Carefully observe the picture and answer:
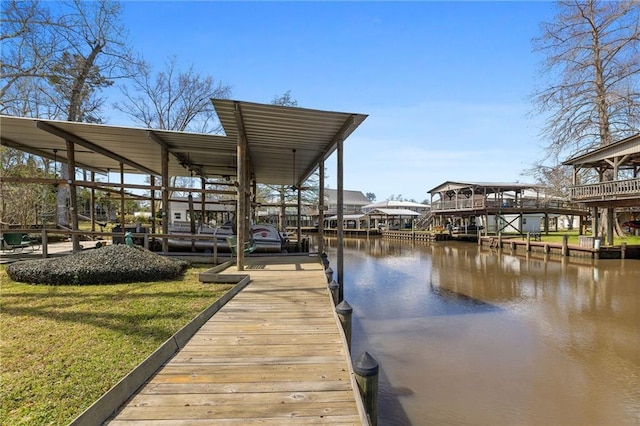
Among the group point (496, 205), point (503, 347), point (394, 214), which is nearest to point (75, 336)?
point (503, 347)

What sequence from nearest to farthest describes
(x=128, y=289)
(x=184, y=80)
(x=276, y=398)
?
(x=276, y=398) < (x=128, y=289) < (x=184, y=80)

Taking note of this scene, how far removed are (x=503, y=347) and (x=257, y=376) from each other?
212 inches

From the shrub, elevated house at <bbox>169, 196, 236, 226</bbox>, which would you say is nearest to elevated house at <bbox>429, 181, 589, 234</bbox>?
elevated house at <bbox>169, 196, 236, 226</bbox>

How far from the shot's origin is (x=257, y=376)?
10.5 feet

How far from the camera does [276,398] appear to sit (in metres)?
2.84

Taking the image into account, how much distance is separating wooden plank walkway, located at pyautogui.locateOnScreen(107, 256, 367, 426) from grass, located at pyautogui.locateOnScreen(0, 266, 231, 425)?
0.46 m

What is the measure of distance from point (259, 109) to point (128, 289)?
4.52 metres

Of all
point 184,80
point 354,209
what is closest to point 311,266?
point 184,80

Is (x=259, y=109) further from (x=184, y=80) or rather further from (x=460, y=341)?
(x=184, y=80)

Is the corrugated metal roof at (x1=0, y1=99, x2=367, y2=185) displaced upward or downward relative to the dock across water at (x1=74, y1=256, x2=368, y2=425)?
upward

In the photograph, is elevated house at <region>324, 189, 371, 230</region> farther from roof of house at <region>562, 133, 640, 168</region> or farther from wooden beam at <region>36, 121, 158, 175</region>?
wooden beam at <region>36, 121, 158, 175</region>

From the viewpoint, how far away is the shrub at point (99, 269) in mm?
6711

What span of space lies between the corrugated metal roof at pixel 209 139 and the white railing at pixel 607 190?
16.3 m

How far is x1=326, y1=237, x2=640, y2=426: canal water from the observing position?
4.44 m
